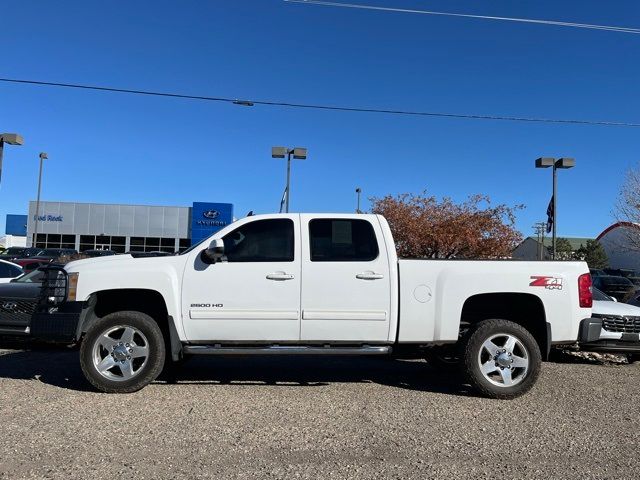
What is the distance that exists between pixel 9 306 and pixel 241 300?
4.40 meters

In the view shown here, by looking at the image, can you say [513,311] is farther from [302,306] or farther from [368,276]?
[302,306]

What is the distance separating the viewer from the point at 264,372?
745 cm

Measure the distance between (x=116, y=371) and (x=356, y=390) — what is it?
2.72 m

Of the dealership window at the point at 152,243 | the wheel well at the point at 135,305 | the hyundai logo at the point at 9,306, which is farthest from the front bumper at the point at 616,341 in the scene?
the dealership window at the point at 152,243

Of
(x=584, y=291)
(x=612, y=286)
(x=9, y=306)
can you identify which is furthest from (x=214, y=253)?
(x=612, y=286)

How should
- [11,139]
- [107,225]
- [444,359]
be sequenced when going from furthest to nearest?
1. [107,225]
2. [11,139]
3. [444,359]

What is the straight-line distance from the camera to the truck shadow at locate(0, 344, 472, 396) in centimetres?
676

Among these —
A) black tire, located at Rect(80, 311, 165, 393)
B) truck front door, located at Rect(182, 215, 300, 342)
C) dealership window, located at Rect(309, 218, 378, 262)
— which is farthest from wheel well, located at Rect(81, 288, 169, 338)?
dealership window, located at Rect(309, 218, 378, 262)

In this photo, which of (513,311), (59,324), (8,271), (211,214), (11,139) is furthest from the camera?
(211,214)

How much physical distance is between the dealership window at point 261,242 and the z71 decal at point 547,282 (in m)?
2.76

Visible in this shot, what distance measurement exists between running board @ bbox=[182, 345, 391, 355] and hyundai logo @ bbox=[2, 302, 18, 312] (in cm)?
370

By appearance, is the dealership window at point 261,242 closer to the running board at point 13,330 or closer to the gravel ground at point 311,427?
the gravel ground at point 311,427

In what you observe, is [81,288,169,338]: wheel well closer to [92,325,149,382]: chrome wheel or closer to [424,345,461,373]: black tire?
[92,325,149,382]: chrome wheel

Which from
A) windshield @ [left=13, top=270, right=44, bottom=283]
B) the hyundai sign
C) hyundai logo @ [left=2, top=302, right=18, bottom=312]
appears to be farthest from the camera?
the hyundai sign
